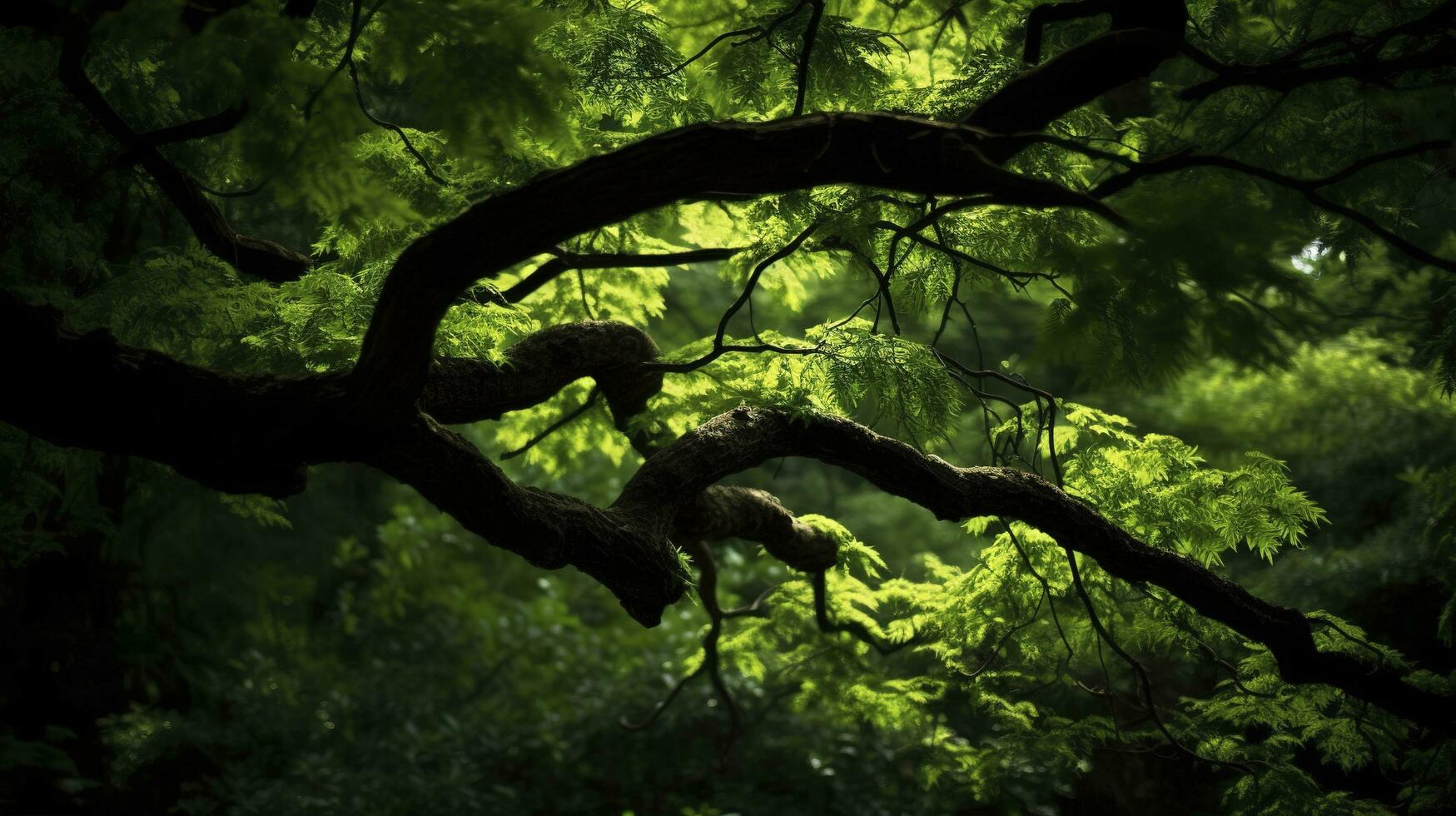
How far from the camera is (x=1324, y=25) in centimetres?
311

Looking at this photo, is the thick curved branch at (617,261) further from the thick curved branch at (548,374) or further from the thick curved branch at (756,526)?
the thick curved branch at (756,526)

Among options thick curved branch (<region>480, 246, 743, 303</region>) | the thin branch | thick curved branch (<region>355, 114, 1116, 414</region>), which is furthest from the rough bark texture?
thick curved branch (<region>480, 246, 743, 303</region>)

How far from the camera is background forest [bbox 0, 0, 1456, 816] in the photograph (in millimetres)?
2162

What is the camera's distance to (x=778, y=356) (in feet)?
11.6

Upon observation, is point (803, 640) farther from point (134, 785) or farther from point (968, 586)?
point (134, 785)

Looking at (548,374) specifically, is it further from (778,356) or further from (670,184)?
(670,184)

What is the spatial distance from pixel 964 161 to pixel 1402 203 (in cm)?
225

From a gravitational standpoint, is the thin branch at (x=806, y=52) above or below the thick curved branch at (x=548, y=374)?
above

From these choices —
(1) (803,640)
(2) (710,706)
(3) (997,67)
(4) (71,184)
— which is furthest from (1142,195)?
(2) (710,706)

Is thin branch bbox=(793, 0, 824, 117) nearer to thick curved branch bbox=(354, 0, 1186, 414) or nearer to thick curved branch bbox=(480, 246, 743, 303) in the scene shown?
thick curved branch bbox=(354, 0, 1186, 414)

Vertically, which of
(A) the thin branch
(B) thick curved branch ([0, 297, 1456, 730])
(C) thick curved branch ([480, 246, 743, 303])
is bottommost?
(B) thick curved branch ([0, 297, 1456, 730])

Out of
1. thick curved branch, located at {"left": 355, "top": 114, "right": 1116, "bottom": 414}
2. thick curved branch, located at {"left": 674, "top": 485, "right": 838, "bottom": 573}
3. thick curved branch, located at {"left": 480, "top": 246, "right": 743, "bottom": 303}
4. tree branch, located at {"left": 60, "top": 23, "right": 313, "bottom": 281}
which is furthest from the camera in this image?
thick curved branch, located at {"left": 480, "top": 246, "right": 743, "bottom": 303}

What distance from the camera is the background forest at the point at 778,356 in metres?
2.16

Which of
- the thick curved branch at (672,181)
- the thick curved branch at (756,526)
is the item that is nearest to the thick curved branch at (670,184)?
the thick curved branch at (672,181)
